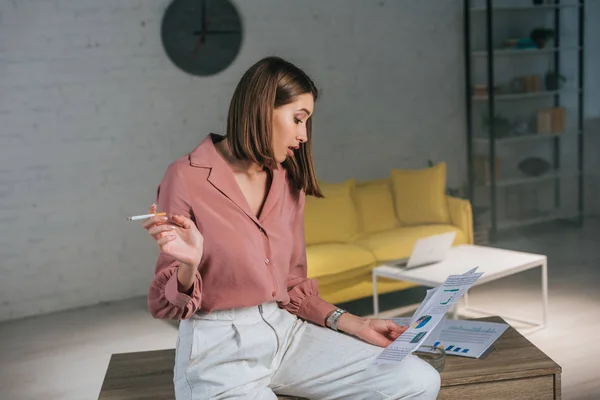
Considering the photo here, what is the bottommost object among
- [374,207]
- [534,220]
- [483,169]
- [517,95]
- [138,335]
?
[534,220]

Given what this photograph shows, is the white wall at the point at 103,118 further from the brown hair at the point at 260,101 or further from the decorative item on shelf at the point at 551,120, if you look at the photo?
the brown hair at the point at 260,101

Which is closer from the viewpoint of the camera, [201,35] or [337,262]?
[337,262]

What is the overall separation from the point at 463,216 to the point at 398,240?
52 centimetres

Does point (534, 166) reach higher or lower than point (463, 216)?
lower

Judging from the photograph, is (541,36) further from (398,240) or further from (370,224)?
(398,240)

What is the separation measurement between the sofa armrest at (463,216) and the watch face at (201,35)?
1.82m

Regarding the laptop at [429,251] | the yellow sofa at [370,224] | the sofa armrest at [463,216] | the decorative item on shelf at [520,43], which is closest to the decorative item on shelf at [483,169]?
the decorative item on shelf at [520,43]

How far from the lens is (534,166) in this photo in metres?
6.99

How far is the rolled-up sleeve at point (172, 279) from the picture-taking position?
1.79 m

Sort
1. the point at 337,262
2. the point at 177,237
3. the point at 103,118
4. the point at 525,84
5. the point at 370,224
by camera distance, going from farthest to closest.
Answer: the point at 525,84, the point at 103,118, the point at 370,224, the point at 337,262, the point at 177,237

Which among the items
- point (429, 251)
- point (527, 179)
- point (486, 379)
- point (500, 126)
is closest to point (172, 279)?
point (486, 379)

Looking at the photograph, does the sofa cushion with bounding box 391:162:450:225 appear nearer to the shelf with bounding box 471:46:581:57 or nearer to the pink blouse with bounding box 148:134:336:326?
the shelf with bounding box 471:46:581:57

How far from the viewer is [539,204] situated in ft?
23.9

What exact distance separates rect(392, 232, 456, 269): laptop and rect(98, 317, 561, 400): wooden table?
171 centimetres
